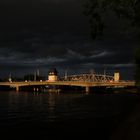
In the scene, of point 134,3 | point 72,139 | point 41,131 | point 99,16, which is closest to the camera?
point 134,3

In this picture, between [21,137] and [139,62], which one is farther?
[21,137]

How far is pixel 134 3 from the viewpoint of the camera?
16750mm

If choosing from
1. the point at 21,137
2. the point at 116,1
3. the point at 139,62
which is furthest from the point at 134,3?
the point at 21,137

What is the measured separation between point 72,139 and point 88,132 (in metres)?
4.75

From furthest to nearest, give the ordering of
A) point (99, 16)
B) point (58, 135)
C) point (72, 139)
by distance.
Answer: point (58, 135) < point (72, 139) < point (99, 16)

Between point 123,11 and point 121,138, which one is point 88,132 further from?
point 123,11

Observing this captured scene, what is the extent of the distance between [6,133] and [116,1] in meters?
20.9

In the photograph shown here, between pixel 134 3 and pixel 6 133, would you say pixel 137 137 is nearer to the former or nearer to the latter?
pixel 134 3

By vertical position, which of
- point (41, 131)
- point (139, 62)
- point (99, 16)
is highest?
point (99, 16)

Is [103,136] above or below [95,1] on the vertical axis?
below

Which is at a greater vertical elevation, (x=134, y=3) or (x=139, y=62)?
(x=134, y=3)

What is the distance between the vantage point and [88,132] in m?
34.7

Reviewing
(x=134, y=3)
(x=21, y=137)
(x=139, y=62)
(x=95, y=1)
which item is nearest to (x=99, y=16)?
(x=95, y=1)

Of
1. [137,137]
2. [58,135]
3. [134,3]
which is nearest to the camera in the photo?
[134,3]
